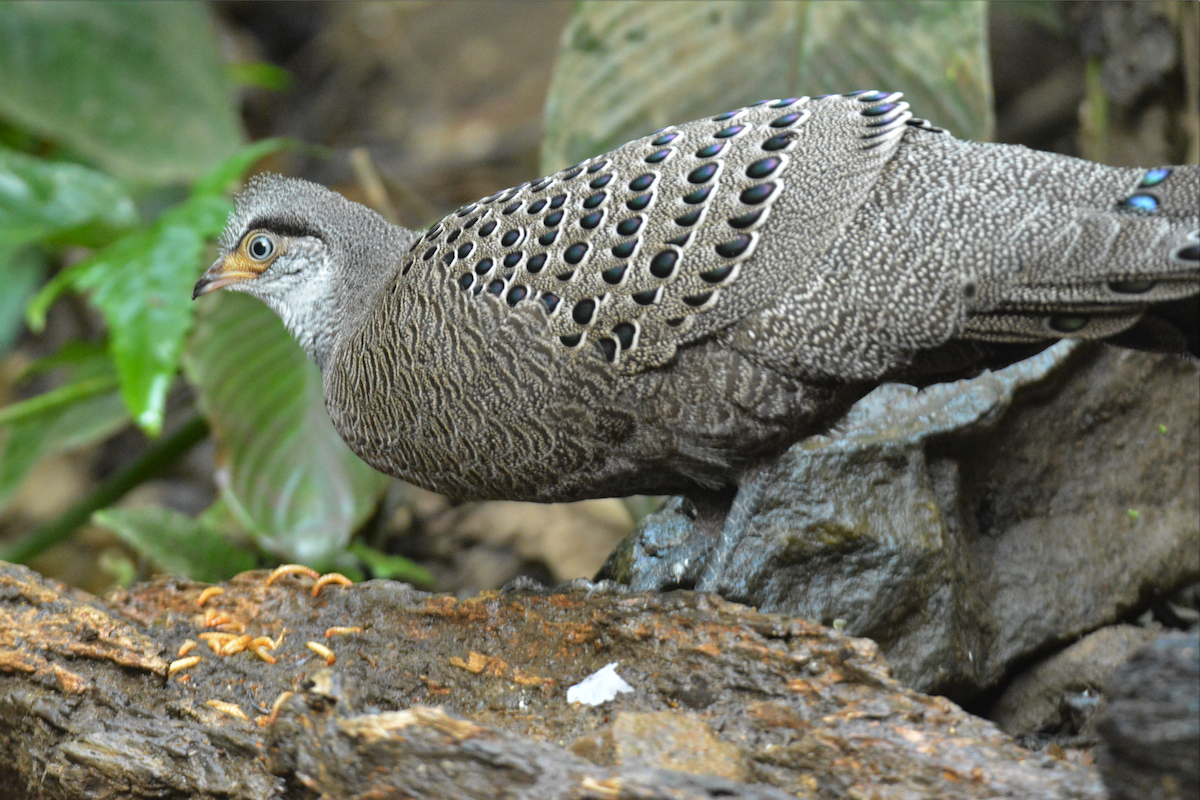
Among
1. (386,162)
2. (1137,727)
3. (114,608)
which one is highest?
(386,162)

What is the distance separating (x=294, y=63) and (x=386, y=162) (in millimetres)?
1708

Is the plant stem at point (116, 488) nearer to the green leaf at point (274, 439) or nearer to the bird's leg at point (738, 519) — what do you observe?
the green leaf at point (274, 439)

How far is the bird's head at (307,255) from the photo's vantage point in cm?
376

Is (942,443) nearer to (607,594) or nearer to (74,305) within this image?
(607,594)

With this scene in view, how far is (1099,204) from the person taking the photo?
105 inches

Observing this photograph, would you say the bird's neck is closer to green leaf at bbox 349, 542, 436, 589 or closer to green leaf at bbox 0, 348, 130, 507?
green leaf at bbox 349, 542, 436, 589

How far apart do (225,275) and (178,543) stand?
54.7 inches

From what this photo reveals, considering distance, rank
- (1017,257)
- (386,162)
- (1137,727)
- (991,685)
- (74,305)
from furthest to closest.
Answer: (386,162)
(74,305)
(991,685)
(1017,257)
(1137,727)

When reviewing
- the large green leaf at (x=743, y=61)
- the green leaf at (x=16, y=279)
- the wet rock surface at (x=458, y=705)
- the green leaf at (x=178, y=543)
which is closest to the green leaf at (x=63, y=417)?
the green leaf at (x=16, y=279)

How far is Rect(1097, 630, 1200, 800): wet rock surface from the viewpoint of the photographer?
186 cm

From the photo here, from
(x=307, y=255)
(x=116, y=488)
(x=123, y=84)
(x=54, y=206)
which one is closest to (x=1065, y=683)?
(x=307, y=255)

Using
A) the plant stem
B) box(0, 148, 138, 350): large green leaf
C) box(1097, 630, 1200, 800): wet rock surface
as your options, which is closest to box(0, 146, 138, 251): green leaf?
box(0, 148, 138, 350): large green leaf

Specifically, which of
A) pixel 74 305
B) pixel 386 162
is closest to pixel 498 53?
pixel 386 162

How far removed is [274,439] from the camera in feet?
15.8
